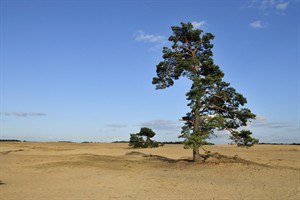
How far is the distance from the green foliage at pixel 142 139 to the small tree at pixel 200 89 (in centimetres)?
1819

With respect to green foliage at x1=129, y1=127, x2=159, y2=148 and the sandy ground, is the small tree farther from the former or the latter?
green foliage at x1=129, y1=127, x2=159, y2=148

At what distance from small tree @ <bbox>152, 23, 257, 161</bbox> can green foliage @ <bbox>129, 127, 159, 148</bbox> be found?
18.2 m

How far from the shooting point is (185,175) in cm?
1827

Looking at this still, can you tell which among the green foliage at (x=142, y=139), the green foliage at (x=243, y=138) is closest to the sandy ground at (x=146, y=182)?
the green foliage at (x=243, y=138)

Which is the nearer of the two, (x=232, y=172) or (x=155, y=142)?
(x=232, y=172)

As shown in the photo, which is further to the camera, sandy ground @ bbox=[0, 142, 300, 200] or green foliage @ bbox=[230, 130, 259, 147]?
green foliage @ bbox=[230, 130, 259, 147]

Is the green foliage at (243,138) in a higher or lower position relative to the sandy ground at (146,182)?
higher

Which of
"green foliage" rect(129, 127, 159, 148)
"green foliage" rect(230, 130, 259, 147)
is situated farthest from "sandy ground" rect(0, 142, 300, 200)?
"green foliage" rect(129, 127, 159, 148)

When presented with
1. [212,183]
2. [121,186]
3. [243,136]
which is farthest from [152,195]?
[243,136]

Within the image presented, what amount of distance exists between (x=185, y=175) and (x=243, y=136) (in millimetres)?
6399

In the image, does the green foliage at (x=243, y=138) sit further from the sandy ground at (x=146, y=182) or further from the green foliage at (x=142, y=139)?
the green foliage at (x=142, y=139)

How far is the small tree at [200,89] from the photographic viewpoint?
21688mm

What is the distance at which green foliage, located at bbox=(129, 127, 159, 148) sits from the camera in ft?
137

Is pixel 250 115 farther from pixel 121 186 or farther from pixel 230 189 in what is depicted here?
pixel 121 186
